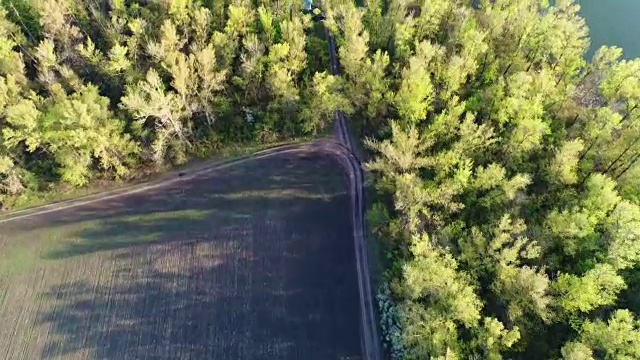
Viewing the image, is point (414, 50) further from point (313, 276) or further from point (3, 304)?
point (3, 304)

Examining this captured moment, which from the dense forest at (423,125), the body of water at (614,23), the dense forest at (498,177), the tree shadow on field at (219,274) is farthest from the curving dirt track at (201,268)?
the body of water at (614,23)

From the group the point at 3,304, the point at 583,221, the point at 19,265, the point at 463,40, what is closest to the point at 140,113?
the point at 19,265

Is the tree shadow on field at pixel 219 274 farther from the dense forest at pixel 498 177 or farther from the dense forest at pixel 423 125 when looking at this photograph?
the dense forest at pixel 498 177

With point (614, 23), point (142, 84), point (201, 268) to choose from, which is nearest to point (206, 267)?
point (201, 268)

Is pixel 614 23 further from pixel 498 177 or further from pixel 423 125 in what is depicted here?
pixel 498 177

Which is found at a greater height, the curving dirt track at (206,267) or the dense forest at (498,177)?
the dense forest at (498,177)
